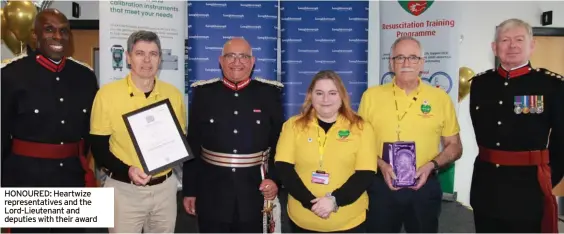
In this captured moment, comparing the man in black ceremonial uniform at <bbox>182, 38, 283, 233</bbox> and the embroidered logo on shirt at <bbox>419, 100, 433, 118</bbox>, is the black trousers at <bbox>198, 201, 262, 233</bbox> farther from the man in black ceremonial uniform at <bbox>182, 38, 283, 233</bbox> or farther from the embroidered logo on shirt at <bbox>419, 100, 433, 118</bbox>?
the embroidered logo on shirt at <bbox>419, 100, 433, 118</bbox>

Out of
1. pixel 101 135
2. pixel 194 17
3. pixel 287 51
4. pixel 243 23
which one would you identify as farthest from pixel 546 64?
pixel 101 135

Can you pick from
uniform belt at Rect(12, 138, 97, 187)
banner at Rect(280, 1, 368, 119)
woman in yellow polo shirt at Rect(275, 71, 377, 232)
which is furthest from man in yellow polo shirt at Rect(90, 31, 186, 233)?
banner at Rect(280, 1, 368, 119)

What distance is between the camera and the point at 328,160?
2418mm

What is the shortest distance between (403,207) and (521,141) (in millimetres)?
802

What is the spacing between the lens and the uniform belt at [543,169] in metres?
2.65

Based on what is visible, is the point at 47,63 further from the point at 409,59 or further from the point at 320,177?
the point at 409,59

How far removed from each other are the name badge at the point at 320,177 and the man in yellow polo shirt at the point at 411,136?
0.45m

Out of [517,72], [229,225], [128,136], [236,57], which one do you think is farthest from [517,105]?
[128,136]

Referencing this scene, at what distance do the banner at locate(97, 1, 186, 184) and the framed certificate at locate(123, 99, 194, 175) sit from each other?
285 centimetres

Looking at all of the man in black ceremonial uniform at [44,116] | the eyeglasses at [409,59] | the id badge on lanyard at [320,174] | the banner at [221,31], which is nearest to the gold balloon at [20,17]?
the banner at [221,31]

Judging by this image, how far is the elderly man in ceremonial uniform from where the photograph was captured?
2662 mm

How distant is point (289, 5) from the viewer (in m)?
5.74

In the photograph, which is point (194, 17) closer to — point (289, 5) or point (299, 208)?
point (289, 5)

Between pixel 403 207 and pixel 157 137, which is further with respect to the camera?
pixel 403 207
